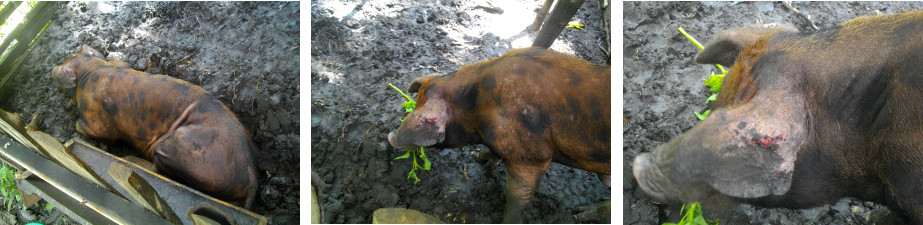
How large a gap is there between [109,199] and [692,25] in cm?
259

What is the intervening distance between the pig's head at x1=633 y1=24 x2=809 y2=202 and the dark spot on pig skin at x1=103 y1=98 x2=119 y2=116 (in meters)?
2.72

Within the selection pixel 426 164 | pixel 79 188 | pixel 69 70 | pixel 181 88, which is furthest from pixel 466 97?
pixel 69 70

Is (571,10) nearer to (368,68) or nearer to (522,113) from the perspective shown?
(522,113)

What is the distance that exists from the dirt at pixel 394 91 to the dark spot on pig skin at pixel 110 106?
1569 millimetres

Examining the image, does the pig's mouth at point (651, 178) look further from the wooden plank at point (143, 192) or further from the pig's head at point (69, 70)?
the pig's head at point (69, 70)

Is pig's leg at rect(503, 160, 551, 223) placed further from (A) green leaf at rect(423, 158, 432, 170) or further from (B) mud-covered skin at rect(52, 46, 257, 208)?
(B) mud-covered skin at rect(52, 46, 257, 208)

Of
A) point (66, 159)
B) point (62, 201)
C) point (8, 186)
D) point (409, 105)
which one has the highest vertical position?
point (409, 105)

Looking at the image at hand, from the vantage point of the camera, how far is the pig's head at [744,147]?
3.97ft

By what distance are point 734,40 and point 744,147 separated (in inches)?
27.2

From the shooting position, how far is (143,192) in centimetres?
194

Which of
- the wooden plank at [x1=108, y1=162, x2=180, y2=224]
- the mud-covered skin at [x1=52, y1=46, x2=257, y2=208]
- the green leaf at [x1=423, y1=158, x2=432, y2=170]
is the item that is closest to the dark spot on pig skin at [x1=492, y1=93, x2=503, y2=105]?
the green leaf at [x1=423, y1=158, x2=432, y2=170]

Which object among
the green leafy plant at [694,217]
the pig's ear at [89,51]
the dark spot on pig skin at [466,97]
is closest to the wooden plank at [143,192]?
the pig's ear at [89,51]

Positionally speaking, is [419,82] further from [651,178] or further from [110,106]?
[110,106]

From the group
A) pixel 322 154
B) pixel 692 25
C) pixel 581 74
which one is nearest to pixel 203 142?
pixel 322 154
